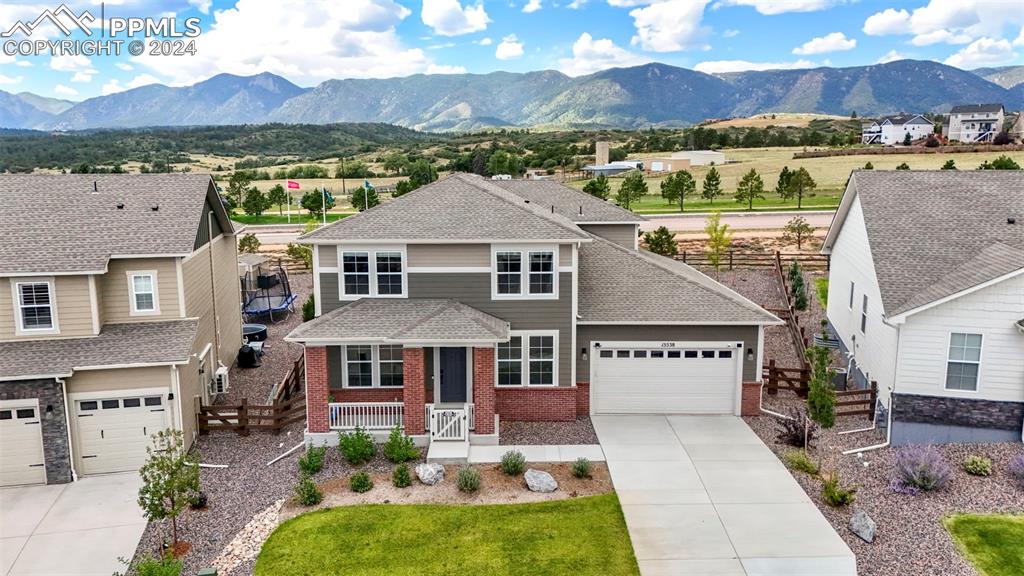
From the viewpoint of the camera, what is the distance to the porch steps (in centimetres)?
1573

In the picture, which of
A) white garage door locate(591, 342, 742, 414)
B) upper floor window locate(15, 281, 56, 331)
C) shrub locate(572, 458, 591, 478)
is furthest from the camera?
white garage door locate(591, 342, 742, 414)

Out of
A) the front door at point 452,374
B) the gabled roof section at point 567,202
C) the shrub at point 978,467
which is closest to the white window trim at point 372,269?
the front door at point 452,374

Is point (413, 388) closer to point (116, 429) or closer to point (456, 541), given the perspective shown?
point (456, 541)

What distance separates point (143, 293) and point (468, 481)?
9.89 m

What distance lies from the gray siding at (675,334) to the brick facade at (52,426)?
12.5 m

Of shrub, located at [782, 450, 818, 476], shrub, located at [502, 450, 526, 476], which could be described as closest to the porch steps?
shrub, located at [502, 450, 526, 476]

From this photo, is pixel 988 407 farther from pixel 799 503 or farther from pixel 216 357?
pixel 216 357

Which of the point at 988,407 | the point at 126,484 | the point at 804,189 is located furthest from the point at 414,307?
the point at 804,189

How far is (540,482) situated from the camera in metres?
14.5

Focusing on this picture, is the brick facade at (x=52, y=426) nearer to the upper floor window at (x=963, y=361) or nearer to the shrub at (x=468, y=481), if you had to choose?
the shrub at (x=468, y=481)

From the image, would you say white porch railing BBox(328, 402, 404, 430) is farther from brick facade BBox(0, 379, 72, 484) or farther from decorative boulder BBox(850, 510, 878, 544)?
decorative boulder BBox(850, 510, 878, 544)

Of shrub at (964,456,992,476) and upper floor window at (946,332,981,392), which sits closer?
shrub at (964,456,992,476)

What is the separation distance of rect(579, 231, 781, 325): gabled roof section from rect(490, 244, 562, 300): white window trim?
4.37 feet

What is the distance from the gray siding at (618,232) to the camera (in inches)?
1004
